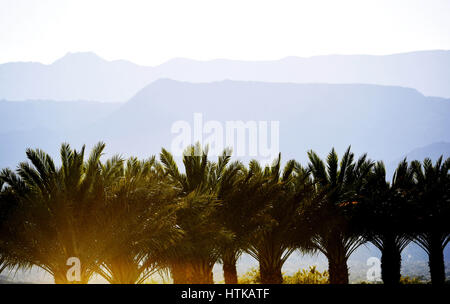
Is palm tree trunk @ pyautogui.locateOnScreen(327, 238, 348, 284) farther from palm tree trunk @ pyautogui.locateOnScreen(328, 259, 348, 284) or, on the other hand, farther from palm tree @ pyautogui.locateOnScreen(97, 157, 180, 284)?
palm tree @ pyautogui.locateOnScreen(97, 157, 180, 284)

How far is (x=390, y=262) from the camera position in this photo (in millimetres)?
21406

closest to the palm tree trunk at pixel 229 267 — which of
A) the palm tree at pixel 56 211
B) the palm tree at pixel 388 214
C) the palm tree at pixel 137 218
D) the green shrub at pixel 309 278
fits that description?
the palm tree at pixel 137 218

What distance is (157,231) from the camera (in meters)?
14.5

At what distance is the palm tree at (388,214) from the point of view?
66.7ft

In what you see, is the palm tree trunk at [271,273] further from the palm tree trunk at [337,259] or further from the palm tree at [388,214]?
the palm tree at [388,214]

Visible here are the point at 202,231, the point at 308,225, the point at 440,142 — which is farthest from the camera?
the point at 440,142

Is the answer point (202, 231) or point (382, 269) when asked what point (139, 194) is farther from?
point (382, 269)

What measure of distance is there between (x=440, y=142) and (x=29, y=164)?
203949 millimetres

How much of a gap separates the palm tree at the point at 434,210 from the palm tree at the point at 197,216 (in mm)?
8516

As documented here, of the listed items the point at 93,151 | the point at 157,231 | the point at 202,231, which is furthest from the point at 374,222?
the point at 93,151

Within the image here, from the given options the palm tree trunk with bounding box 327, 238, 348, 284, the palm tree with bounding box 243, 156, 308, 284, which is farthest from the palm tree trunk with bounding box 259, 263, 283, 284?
the palm tree trunk with bounding box 327, 238, 348, 284

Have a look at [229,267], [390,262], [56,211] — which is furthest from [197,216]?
[390,262]
